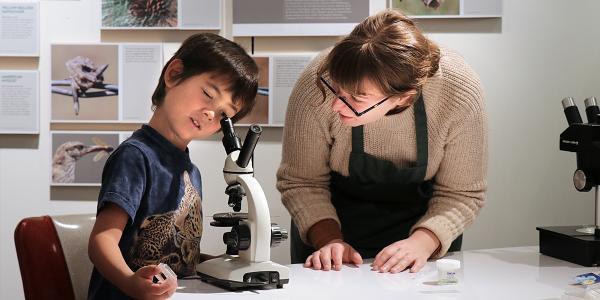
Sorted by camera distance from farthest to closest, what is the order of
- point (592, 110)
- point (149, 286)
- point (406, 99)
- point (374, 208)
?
point (374, 208) → point (592, 110) → point (406, 99) → point (149, 286)

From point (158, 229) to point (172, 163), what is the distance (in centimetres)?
17

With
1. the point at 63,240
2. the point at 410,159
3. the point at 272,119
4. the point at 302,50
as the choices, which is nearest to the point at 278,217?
the point at 272,119

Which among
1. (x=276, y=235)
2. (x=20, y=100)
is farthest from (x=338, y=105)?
(x=20, y=100)

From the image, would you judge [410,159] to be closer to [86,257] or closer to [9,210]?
[86,257]

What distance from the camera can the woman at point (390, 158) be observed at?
1.98m

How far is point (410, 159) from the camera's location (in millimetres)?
2229

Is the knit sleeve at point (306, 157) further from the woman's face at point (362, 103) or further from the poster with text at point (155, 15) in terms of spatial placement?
the poster with text at point (155, 15)

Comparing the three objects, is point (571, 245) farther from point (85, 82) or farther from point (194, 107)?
point (85, 82)

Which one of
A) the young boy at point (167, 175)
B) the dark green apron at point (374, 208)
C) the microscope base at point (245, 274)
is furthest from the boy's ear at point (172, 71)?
the dark green apron at point (374, 208)

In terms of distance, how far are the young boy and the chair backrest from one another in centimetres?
19

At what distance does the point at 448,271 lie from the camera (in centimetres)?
179

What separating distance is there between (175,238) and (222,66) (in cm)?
44

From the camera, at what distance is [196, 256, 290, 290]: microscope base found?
1.67 m

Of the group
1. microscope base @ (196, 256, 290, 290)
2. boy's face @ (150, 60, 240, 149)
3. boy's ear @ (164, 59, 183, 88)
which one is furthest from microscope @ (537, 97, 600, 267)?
boy's ear @ (164, 59, 183, 88)
